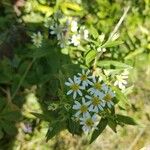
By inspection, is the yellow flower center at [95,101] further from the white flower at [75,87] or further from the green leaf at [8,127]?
the green leaf at [8,127]

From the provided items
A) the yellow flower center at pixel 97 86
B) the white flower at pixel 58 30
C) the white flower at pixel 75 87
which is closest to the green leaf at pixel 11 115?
the white flower at pixel 58 30

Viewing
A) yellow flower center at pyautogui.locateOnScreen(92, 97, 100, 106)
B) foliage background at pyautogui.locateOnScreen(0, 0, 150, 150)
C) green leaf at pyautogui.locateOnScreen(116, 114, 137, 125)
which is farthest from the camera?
foliage background at pyautogui.locateOnScreen(0, 0, 150, 150)

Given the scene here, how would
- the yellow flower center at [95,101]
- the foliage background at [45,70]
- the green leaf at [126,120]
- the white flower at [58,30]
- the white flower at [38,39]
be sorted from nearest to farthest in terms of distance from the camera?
the yellow flower center at [95,101], the green leaf at [126,120], the white flower at [58,30], the white flower at [38,39], the foliage background at [45,70]

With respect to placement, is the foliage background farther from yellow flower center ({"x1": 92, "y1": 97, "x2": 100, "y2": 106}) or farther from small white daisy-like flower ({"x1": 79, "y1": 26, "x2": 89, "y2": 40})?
yellow flower center ({"x1": 92, "y1": 97, "x2": 100, "y2": 106})

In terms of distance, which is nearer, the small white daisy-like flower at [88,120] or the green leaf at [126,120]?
the small white daisy-like flower at [88,120]

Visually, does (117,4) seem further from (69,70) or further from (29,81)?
(69,70)

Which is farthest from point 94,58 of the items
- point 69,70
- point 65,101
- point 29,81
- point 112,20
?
point 112,20

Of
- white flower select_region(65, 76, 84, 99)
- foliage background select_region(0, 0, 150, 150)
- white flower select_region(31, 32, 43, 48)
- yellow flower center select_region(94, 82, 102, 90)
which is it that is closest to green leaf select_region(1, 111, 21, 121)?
foliage background select_region(0, 0, 150, 150)

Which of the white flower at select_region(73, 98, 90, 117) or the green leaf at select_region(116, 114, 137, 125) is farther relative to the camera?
the green leaf at select_region(116, 114, 137, 125)
